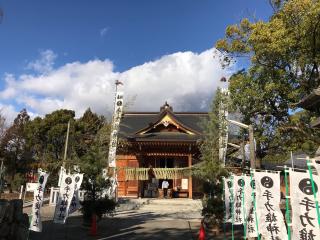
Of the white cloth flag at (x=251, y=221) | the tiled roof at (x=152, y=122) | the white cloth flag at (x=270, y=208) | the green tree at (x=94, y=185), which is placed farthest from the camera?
the tiled roof at (x=152, y=122)

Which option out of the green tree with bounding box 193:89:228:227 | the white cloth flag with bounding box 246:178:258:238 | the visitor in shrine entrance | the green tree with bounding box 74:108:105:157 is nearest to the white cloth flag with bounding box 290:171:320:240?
the white cloth flag with bounding box 246:178:258:238

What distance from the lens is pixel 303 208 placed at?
7.23 m

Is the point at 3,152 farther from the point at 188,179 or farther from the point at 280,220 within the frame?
the point at 280,220

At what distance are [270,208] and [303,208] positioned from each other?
83.4 inches

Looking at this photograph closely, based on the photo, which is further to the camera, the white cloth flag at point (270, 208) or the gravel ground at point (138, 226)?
the gravel ground at point (138, 226)

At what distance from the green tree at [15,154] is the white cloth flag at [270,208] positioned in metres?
24.3

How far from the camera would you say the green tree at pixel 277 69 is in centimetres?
1689

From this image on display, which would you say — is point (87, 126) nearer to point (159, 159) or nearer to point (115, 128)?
point (159, 159)

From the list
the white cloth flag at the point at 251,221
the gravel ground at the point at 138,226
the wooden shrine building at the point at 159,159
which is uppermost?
the wooden shrine building at the point at 159,159

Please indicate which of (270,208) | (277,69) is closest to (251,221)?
(270,208)

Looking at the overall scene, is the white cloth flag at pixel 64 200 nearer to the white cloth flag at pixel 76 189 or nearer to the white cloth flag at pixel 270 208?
the white cloth flag at pixel 76 189

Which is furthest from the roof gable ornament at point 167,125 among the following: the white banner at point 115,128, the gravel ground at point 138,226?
the gravel ground at point 138,226

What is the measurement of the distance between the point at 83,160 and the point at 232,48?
10350 mm

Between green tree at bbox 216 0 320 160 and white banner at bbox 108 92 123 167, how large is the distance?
6573 millimetres
